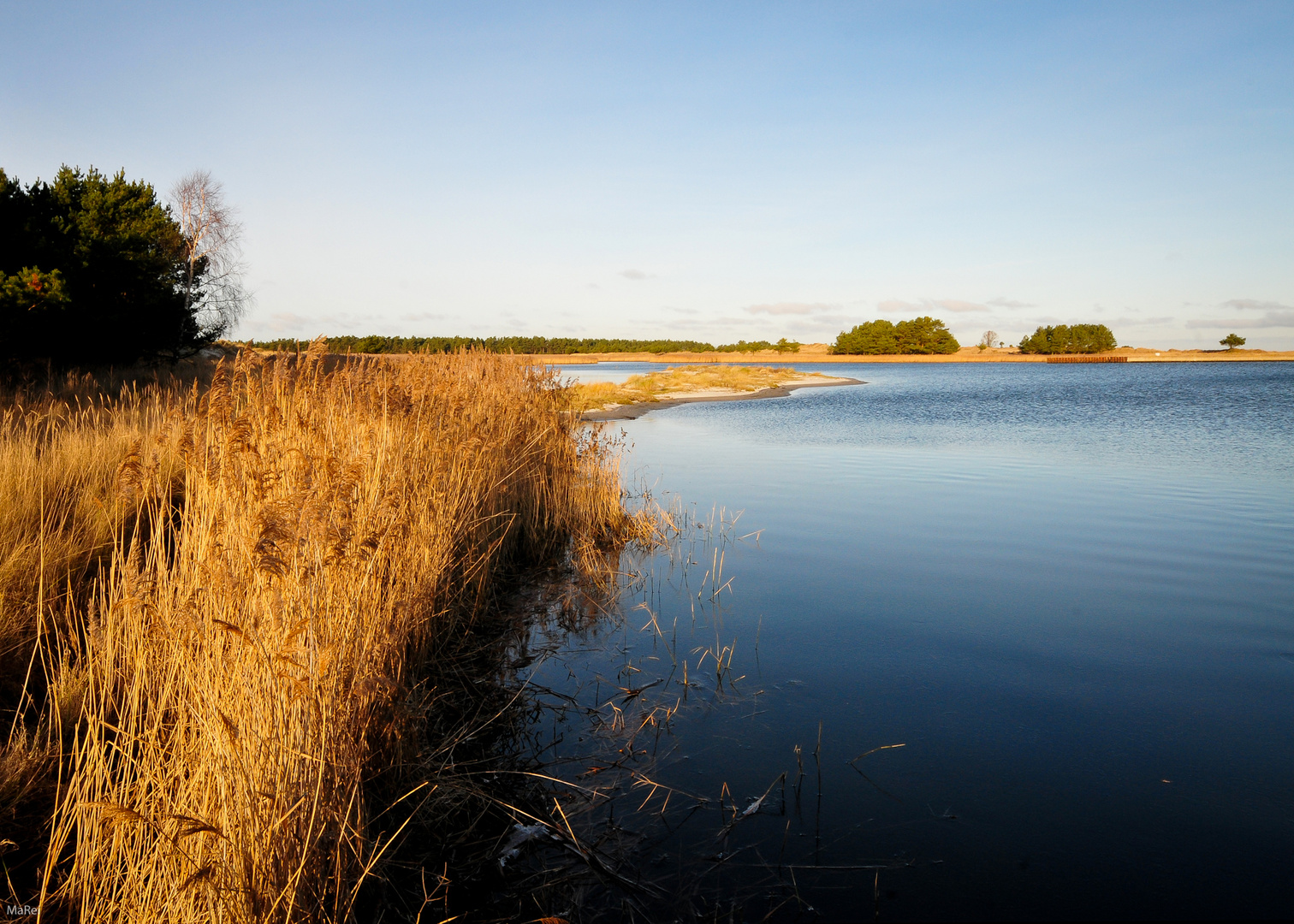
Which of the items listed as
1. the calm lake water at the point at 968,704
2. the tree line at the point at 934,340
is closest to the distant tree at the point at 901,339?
the tree line at the point at 934,340

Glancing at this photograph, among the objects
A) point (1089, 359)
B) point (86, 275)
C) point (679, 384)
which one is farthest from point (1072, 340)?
point (86, 275)

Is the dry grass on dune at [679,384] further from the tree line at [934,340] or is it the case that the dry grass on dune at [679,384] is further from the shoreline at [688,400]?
the tree line at [934,340]

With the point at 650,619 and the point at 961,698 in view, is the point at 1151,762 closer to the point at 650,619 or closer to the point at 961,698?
the point at 961,698

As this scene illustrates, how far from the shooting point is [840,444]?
57.9 feet

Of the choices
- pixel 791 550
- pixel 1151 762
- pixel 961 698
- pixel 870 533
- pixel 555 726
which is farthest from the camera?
pixel 870 533

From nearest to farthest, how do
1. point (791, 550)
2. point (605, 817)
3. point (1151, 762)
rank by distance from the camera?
1. point (605, 817)
2. point (1151, 762)
3. point (791, 550)

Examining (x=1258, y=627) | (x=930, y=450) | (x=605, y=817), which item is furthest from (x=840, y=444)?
(x=605, y=817)

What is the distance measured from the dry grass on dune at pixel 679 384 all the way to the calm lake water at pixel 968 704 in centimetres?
1654

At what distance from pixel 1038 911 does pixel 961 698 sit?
5.59 ft

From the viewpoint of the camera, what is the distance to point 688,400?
36.2 metres

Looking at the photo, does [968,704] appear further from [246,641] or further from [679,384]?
[679,384]

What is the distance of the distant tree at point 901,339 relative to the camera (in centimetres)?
10512

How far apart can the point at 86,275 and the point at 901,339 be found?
10690 centimetres

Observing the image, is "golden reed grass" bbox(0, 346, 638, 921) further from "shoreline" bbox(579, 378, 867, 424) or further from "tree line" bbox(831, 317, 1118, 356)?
"tree line" bbox(831, 317, 1118, 356)
